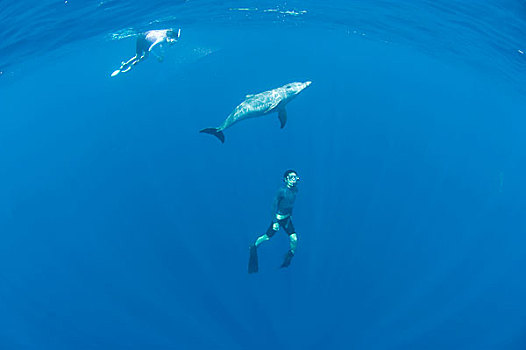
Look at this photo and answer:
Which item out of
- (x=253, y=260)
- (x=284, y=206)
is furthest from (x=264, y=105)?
(x=253, y=260)

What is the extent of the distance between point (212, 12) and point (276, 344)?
69.6 feet

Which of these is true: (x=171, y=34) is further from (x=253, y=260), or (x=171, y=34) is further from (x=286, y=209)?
(x=253, y=260)

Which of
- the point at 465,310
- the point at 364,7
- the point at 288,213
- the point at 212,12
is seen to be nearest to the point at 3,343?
the point at 288,213

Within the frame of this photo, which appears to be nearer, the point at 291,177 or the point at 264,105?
the point at 291,177

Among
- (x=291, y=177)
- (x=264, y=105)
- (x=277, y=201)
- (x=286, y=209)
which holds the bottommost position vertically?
(x=286, y=209)

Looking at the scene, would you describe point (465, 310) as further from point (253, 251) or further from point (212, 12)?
point (212, 12)

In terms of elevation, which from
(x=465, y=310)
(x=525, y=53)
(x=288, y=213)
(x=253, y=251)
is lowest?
(x=465, y=310)

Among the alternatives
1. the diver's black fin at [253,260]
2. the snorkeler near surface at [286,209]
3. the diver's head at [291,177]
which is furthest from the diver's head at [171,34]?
the diver's black fin at [253,260]

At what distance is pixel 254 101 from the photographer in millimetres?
12516

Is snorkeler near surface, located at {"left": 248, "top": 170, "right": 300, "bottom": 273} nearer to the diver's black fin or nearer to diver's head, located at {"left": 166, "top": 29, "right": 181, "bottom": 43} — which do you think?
the diver's black fin

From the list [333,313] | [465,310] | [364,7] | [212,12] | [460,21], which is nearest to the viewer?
[333,313]

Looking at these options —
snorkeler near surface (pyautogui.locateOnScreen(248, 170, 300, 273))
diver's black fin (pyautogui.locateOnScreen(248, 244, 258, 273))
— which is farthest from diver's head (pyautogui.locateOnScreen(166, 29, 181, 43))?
diver's black fin (pyautogui.locateOnScreen(248, 244, 258, 273))

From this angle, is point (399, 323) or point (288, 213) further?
point (399, 323)

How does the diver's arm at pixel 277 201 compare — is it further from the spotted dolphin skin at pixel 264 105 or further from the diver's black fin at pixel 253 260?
the spotted dolphin skin at pixel 264 105
